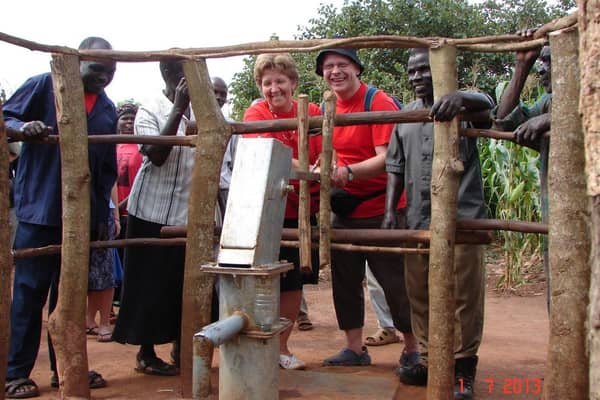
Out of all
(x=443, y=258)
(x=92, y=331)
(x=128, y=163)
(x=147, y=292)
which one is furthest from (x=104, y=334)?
(x=443, y=258)

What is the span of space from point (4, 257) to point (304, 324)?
2835 mm

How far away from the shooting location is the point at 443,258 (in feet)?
8.79

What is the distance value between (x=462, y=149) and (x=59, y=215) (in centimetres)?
201

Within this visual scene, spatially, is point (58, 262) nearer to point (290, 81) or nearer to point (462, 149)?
point (290, 81)

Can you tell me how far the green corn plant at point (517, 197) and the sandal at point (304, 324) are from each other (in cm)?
245

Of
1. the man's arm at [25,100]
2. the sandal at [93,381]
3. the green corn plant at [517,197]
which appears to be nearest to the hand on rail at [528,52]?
the man's arm at [25,100]

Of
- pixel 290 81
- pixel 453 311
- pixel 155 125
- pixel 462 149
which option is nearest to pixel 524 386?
pixel 453 311

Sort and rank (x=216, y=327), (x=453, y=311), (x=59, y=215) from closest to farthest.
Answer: (x=216, y=327) → (x=453, y=311) → (x=59, y=215)

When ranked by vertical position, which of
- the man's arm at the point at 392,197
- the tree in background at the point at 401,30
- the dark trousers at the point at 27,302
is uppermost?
the tree in background at the point at 401,30

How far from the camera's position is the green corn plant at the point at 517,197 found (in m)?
6.35

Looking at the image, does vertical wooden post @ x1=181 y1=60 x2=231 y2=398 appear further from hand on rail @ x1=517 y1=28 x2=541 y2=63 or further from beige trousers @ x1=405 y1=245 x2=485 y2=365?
hand on rail @ x1=517 y1=28 x2=541 y2=63

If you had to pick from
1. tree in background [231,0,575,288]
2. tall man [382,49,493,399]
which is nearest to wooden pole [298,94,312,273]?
tall man [382,49,493,399]

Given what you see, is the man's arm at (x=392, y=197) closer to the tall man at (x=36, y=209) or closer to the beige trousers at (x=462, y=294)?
the beige trousers at (x=462, y=294)

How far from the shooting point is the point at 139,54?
3061 mm
